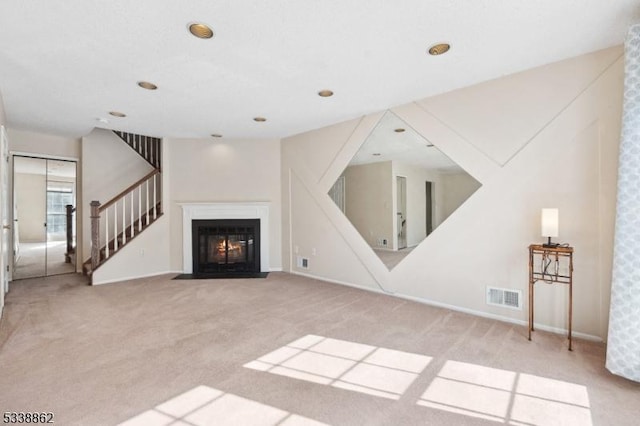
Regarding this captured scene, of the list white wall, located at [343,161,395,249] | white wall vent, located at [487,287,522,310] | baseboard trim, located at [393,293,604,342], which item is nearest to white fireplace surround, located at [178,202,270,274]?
white wall, located at [343,161,395,249]

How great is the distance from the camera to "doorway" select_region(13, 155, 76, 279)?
520cm

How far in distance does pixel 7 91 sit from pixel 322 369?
14.7ft

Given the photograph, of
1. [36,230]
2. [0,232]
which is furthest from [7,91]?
[36,230]

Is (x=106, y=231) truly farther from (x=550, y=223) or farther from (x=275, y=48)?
(x=550, y=223)

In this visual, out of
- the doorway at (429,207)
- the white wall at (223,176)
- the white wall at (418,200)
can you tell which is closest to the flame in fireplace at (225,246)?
the white wall at (223,176)

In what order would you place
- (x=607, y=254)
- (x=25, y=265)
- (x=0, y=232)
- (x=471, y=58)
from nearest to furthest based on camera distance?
(x=607, y=254), (x=471, y=58), (x=0, y=232), (x=25, y=265)

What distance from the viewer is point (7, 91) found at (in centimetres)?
341

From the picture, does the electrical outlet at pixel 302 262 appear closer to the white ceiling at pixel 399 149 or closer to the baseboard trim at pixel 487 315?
the baseboard trim at pixel 487 315

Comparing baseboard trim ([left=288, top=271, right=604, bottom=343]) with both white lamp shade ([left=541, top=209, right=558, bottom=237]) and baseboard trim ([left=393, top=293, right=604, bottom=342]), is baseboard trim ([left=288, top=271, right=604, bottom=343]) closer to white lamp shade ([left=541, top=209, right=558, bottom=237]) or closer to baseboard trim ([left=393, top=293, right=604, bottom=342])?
baseboard trim ([left=393, top=293, right=604, bottom=342])

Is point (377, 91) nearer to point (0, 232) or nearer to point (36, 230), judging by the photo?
point (0, 232)

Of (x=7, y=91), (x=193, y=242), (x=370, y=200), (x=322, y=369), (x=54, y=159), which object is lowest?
(x=322, y=369)

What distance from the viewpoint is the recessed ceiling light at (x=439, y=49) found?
2.57 metres

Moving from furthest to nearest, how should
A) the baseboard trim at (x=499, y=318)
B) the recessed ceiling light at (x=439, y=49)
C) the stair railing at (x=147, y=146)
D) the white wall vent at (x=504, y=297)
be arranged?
1. the stair railing at (x=147, y=146)
2. the white wall vent at (x=504, y=297)
3. the baseboard trim at (x=499, y=318)
4. the recessed ceiling light at (x=439, y=49)

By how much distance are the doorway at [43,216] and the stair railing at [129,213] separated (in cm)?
77
